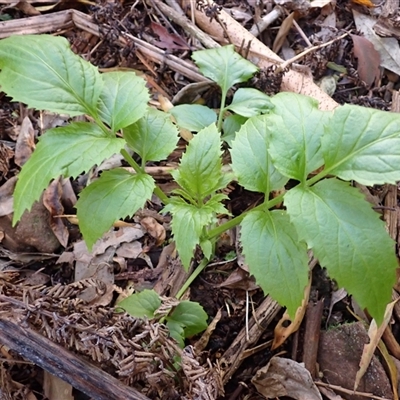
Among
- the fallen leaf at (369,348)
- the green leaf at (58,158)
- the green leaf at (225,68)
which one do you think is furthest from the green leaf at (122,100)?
the fallen leaf at (369,348)

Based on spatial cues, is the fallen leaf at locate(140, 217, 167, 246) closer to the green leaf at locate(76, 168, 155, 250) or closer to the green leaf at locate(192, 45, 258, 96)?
the green leaf at locate(76, 168, 155, 250)

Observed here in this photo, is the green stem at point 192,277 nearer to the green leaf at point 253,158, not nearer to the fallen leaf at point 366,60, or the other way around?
the green leaf at point 253,158

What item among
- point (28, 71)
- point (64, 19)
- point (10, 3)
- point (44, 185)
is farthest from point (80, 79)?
point (10, 3)

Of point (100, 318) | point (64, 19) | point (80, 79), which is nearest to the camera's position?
point (100, 318)

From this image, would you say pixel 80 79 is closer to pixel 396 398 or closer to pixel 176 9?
pixel 176 9

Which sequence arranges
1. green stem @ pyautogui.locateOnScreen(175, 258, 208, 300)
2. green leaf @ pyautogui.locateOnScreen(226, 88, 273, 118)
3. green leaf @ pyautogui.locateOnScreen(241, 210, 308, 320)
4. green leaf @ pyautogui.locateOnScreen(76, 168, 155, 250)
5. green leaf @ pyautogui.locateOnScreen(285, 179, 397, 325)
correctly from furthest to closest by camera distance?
green leaf @ pyautogui.locateOnScreen(226, 88, 273, 118) → green stem @ pyautogui.locateOnScreen(175, 258, 208, 300) → green leaf @ pyautogui.locateOnScreen(76, 168, 155, 250) → green leaf @ pyautogui.locateOnScreen(241, 210, 308, 320) → green leaf @ pyautogui.locateOnScreen(285, 179, 397, 325)

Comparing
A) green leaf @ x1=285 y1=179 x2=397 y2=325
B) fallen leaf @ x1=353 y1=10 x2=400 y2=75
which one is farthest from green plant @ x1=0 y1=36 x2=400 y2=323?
fallen leaf @ x1=353 y1=10 x2=400 y2=75
